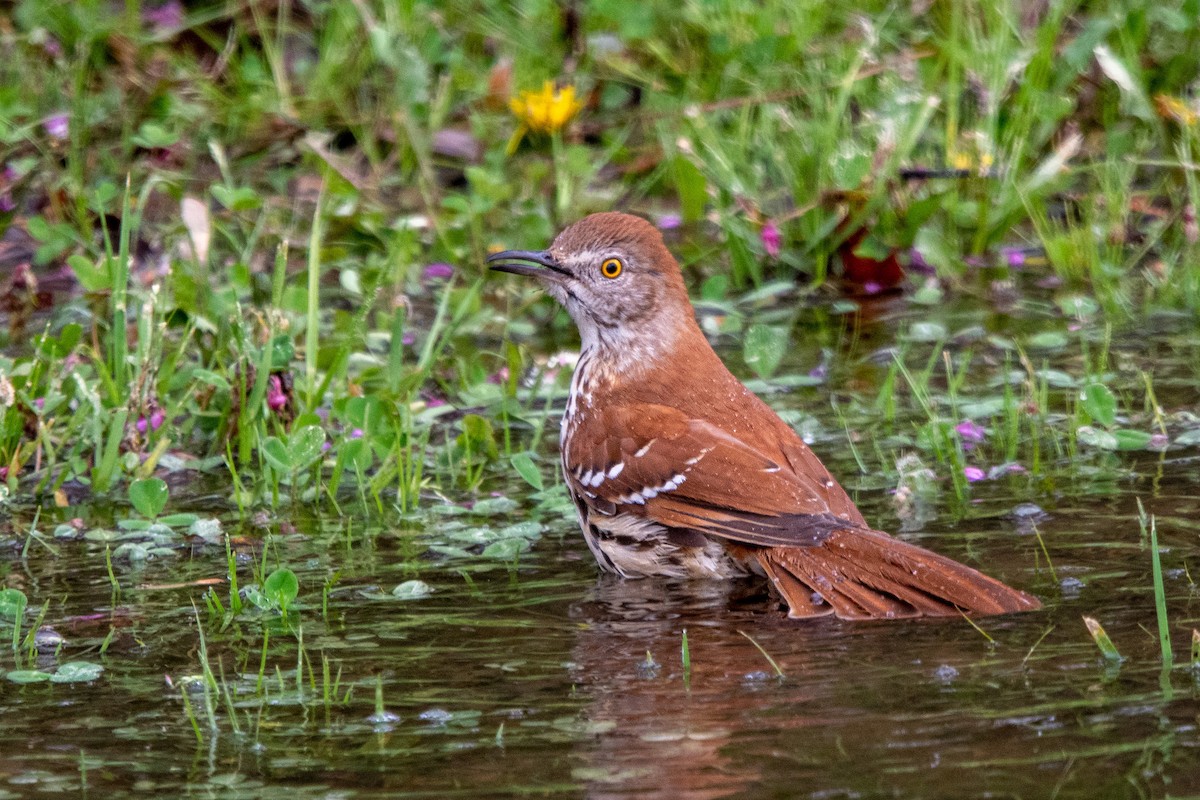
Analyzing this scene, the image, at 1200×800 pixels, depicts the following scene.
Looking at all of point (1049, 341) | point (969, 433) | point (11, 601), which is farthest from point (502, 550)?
point (1049, 341)

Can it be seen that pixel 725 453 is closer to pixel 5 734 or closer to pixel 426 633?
pixel 426 633

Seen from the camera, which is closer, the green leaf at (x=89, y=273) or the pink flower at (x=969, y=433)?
the pink flower at (x=969, y=433)

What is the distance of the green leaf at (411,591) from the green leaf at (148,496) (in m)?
0.85

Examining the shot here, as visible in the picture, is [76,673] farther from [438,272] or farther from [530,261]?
[438,272]

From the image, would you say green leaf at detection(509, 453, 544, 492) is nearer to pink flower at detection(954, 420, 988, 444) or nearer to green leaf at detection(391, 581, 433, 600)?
green leaf at detection(391, 581, 433, 600)

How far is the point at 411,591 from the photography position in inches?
171

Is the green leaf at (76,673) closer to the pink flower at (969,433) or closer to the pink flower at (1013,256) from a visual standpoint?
the pink flower at (969,433)

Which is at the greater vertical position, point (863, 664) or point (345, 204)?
point (345, 204)

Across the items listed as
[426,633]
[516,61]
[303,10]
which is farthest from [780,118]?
[426,633]

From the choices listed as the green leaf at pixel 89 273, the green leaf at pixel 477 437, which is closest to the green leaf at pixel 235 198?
the green leaf at pixel 89 273

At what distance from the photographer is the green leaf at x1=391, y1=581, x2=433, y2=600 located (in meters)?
4.33

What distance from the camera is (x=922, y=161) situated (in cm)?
760

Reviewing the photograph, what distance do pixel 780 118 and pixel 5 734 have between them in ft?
16.8

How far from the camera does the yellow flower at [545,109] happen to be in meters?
7.98
